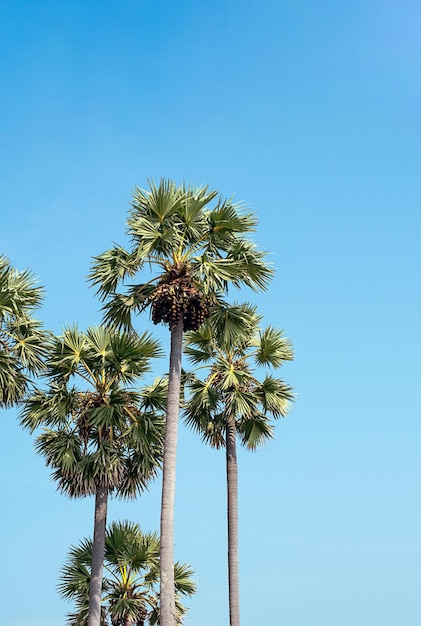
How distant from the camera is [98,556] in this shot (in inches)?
955

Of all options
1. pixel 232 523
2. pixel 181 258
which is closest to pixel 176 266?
pixel 181 258

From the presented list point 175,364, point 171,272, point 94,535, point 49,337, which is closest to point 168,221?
point 171,272

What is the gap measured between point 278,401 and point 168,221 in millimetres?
6826

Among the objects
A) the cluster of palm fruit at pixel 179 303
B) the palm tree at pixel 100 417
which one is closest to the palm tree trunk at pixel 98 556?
the palm tree at pixel 100 417

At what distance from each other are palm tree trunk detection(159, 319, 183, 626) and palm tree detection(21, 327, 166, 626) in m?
3.14

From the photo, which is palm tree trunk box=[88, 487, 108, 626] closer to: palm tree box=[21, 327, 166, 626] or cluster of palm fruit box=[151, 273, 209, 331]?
palm tree box=[21, 327, 166, 626]

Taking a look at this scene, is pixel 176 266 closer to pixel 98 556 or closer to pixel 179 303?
pixel 179 303

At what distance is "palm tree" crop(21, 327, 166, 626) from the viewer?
81.3 ft

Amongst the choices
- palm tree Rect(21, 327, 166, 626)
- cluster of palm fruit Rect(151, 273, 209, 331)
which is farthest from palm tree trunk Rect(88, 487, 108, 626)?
cluster of palm fruit Rect(151, 273, 209, 331)

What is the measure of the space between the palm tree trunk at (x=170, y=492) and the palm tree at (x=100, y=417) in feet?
10.3

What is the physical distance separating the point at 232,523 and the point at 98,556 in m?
3.78

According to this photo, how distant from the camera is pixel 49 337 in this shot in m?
25.8

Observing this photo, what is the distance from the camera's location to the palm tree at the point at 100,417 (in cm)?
2478

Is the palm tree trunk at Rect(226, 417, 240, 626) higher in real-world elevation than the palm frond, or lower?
lower
